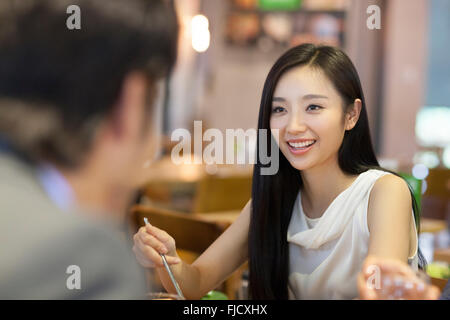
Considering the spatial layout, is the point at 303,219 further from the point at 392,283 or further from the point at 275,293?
the point at 392,283

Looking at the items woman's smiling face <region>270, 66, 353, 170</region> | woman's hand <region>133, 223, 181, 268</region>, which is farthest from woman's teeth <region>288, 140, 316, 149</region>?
woman's hand <region>133, 223, 181, 268</region>

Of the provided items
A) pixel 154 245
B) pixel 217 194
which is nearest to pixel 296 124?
pixel 154 245

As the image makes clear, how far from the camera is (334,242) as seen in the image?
99 centimetres

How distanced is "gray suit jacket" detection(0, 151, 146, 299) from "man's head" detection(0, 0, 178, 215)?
3 cm

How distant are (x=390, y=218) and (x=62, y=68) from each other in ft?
2.14

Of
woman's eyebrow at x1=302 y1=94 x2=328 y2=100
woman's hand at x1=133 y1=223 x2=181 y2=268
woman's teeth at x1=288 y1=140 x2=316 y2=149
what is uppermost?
woman's eyebrow at x1=302 y1=94 x2=328 y2=100

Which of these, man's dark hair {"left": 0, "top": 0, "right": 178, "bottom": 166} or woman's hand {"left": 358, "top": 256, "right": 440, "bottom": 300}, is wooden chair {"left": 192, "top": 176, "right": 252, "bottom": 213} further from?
man's dark hair {"left": 0, "top": 0, "right": 178, "bottom": 166}

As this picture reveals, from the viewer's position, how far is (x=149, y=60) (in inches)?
19.2

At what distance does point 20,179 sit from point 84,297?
13 cm

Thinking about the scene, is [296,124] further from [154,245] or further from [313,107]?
[154,245]

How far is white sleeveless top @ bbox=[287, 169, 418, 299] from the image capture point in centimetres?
95
